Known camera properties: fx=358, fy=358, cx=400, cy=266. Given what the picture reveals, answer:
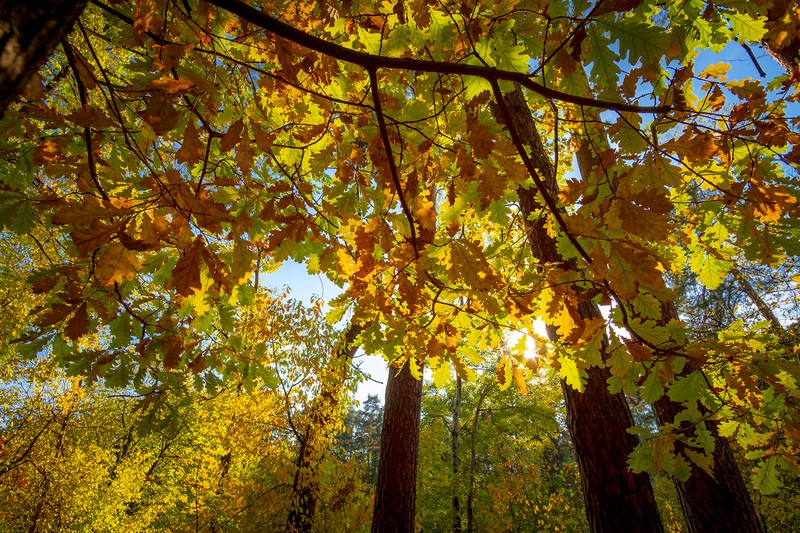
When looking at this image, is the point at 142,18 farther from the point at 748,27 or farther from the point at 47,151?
the point at 748,27

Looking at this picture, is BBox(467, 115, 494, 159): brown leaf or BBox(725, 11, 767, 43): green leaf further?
BBox(725, 11, 767, 43): green leaf

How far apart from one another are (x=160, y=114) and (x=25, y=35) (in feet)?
2.40

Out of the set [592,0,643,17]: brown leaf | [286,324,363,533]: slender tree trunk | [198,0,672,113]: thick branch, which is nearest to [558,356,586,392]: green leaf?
[198,0,672,113]: thick branch

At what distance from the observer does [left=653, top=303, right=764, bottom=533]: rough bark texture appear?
2588 mm

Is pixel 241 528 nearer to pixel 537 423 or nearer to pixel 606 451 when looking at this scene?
pixel 606 451

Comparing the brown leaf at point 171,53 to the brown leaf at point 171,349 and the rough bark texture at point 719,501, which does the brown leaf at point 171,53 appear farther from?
the rough bark texture at point 719,501

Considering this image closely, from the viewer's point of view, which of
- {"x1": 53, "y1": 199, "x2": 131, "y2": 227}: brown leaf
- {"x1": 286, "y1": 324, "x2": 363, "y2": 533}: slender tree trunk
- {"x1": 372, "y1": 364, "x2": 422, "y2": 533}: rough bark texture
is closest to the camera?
{"x1": 53, "y1": 199, "x2": 131, "y2": 227}: brown leaf

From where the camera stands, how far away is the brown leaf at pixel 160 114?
1.05 meters

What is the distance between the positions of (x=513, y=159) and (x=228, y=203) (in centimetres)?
126

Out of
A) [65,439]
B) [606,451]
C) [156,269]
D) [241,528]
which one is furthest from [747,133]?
[65,439]

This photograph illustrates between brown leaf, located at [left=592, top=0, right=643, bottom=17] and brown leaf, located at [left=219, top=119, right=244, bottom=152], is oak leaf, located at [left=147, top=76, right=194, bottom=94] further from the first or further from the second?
brown leaf, located at [left=592, top=0, right=643, bottom=17]

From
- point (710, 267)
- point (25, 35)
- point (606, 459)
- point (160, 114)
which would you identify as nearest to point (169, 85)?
point (160, 114)

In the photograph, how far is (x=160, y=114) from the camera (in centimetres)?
107

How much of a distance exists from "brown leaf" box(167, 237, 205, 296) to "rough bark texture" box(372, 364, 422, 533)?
3120mm
